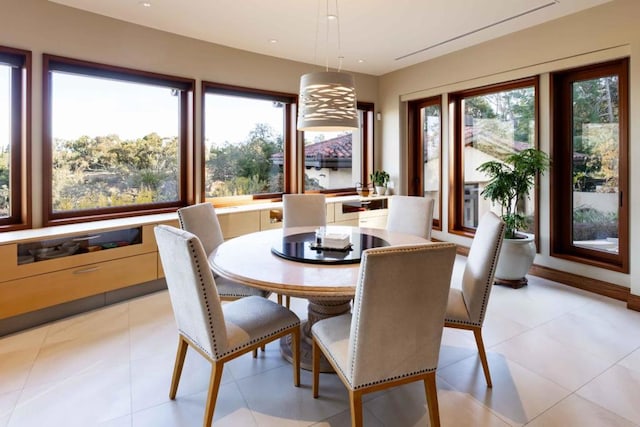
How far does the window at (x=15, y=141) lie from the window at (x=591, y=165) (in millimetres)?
5076

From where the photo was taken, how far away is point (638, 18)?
3199 millimetres

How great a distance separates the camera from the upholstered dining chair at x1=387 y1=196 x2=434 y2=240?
10.8 ft

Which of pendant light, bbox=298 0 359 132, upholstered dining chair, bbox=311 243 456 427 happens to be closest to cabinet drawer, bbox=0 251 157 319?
pendant light, bbox=298 0 359 132

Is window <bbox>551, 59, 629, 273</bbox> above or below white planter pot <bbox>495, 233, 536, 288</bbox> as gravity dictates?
above

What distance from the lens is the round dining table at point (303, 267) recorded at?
5.83ft

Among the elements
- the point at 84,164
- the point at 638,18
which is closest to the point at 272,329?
the point at 84,164

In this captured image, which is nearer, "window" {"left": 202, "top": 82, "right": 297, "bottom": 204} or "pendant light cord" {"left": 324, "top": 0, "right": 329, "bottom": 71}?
"pendant light cord" {"left": 324, "top": 0, "right": 329, "bottom": 71}

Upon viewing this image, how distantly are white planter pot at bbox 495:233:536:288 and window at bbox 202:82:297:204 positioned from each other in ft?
9.49

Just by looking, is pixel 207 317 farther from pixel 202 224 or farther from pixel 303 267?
pixel 202 224

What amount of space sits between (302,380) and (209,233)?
133 cm

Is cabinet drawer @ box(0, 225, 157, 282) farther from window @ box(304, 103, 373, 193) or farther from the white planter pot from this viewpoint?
the white planter pot

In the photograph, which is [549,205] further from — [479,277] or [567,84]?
[479,277]

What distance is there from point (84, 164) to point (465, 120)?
182 inches

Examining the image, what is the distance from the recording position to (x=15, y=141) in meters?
3.20
